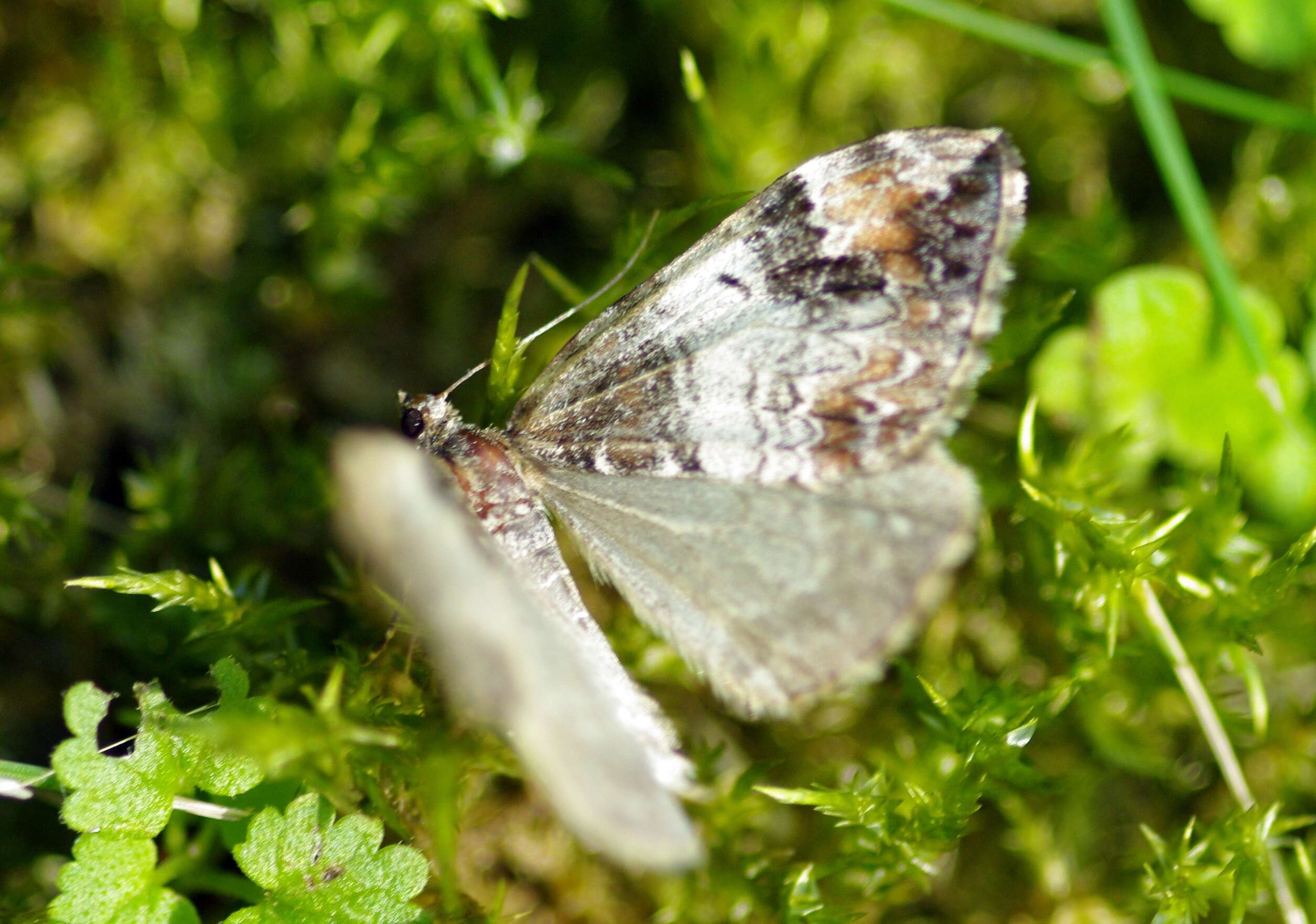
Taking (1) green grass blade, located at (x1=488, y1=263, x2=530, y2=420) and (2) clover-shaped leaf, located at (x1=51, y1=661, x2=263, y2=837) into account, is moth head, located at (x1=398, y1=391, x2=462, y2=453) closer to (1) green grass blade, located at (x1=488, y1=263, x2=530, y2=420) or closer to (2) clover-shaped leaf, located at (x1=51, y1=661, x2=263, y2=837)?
(1) green grass blade, located at (x1=488, y1=263, x2=530, y2=420)

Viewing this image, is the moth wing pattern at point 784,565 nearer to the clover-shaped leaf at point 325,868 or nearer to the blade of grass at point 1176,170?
the clover-shaped leaf at point 325,868

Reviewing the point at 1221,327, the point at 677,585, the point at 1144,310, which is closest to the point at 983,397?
the point at 1144,310

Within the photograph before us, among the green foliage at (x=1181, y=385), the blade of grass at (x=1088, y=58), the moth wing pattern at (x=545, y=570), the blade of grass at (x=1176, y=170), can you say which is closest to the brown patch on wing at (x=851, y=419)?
the moth wing pattern at (x=545, y=570)

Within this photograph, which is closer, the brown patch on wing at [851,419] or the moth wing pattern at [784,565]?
the moth wing pattern at [784,565]

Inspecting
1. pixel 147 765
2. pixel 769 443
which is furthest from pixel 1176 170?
pixel 147 765

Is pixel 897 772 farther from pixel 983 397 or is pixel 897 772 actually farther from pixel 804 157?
pixel 804 157

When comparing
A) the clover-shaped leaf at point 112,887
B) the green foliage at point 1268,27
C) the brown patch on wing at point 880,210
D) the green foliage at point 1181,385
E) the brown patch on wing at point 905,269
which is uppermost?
the brown patch on wing at point 880,210

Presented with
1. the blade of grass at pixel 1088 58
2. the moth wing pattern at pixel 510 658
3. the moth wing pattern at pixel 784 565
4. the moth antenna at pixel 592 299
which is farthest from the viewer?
the blade of grass at pixel 1088 58
